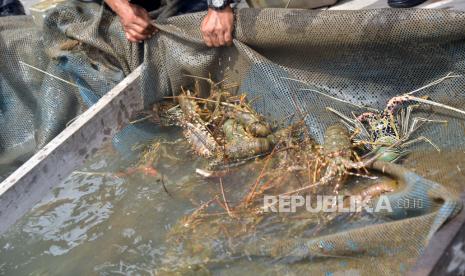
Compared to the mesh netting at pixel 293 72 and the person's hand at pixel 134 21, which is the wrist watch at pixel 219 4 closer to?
the mesh netting at pixel 293 72

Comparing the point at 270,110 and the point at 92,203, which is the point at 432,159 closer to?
the point at 270,110

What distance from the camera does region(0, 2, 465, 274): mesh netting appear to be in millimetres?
2549

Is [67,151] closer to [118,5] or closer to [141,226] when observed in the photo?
[141,226]

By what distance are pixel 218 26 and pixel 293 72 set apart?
58 centimetres

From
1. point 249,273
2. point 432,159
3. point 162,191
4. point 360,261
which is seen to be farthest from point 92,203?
point 432,159

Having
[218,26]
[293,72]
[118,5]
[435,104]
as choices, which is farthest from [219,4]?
[435,104]

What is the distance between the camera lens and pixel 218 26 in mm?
3508

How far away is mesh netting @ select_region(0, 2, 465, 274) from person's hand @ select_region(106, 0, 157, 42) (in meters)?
0.08

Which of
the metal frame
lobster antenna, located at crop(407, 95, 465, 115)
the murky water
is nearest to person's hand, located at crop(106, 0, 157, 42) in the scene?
the metal frame

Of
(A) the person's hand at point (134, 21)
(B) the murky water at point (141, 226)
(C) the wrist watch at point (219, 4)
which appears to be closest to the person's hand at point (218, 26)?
(C) the wrist watch at point (219, 4)

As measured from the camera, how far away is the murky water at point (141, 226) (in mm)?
2881

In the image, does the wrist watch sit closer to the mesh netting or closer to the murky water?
the mesh netting

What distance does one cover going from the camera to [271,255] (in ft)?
8.96

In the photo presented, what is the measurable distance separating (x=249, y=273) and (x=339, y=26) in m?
1.57
